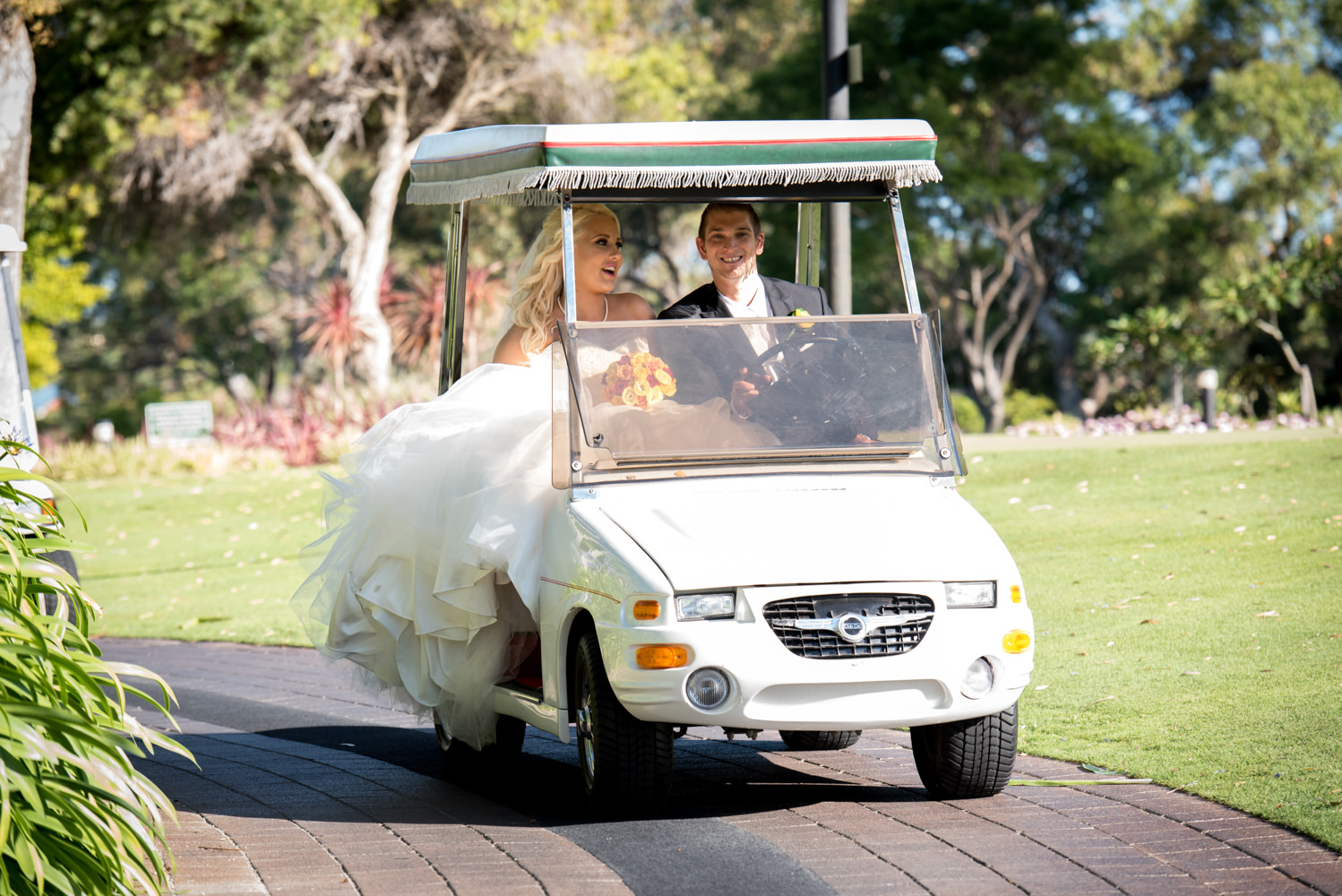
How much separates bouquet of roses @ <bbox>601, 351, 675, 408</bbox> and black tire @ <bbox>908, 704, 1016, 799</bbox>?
1.52 meters

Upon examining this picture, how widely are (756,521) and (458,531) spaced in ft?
4.38

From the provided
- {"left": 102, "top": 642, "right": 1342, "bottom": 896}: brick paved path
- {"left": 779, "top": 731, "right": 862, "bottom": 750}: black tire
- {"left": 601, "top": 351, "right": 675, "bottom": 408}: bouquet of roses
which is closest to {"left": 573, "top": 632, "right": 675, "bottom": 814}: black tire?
{"left": 102, "top": 642, "right": 1342, "bottom": 896}: brick paved path

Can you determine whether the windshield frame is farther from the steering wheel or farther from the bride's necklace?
the bride's necklace

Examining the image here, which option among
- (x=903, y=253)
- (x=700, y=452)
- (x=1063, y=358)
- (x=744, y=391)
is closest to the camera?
(x=700, y=452)

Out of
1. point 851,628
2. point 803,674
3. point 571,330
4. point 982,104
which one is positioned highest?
point 982,104

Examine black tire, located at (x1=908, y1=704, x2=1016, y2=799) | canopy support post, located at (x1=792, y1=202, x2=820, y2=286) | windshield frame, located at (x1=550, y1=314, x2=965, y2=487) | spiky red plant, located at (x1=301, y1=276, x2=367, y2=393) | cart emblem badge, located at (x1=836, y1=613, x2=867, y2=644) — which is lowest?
black tire, located at (x1=908, y1=704, x2=1016, y2=799)

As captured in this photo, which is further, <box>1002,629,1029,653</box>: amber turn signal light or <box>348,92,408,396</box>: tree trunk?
<box>348,92,408,396</box>: tree trunk

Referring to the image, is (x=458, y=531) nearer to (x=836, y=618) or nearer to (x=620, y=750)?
(x=620, y=750)

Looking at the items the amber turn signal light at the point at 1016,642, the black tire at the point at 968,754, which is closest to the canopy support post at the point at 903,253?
the amber turn signal light at the point at 1016,642

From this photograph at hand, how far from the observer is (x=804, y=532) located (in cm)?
505

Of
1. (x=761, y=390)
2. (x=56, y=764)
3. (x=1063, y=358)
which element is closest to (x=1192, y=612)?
(x=761, y=390)

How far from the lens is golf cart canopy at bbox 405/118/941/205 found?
561 centimetres

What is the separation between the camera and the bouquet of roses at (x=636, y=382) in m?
5.58

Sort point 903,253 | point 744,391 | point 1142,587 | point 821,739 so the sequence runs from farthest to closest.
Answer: point 1142,587 < point 821,739 < point 903,253 < point 744,391
